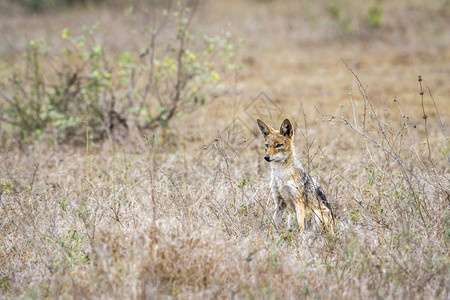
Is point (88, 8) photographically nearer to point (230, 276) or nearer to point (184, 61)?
point (184, 61)

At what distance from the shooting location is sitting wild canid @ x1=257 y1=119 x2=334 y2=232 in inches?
245

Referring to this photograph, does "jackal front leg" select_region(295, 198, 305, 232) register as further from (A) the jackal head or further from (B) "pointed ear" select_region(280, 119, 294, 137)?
(B) "pointed ear" select_region(280, 119, 294, 137)

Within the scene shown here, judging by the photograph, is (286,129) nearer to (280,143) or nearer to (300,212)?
(280,143)

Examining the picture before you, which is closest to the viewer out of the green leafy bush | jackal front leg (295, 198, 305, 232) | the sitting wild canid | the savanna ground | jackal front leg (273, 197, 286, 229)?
the savanna ground

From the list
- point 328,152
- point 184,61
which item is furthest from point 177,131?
point 328,152

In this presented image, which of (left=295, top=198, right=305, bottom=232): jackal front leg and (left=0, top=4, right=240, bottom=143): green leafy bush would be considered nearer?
(left=295, top=198, right=305, bottom=232): jackal front leg

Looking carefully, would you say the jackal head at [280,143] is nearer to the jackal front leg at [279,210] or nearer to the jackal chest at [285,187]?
the jackal chest at [285,187]

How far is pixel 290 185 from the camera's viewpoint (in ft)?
20.5

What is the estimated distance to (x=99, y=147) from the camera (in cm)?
972

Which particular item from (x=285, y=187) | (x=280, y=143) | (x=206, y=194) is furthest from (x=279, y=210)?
(x=206, y=194)

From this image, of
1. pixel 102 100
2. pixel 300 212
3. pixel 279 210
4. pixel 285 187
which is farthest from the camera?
pixel 102 100

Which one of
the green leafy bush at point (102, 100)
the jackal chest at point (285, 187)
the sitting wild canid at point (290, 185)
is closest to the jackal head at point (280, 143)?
the sitting wild canid at point (290, 185)

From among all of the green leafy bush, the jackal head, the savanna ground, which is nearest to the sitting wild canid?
the jackal head

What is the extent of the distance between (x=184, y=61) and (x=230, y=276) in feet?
19.6
